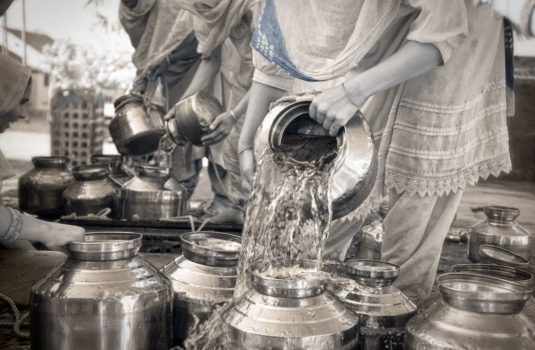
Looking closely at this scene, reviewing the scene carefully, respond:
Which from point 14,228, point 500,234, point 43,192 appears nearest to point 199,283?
point 14,228

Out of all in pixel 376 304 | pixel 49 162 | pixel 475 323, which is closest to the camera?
pixel 475 323

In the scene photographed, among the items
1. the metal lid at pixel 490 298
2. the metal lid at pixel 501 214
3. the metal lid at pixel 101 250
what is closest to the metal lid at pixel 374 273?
the metal lid at pixel 490 298

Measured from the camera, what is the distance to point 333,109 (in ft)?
6.86

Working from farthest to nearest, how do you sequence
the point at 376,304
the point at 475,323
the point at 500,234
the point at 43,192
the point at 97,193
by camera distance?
the point at 43,192 → the point at 97,193 → the point at 500,234 → the point at 376,304 → the point at 475,323

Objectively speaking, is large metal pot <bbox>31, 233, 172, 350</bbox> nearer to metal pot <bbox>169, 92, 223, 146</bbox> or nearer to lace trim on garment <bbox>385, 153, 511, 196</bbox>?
lace trim on garment <bbox>385, 153, 511, 196</bbox>

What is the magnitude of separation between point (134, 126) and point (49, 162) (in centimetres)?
80

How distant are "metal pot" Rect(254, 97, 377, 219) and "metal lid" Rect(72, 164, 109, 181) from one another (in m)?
2.59

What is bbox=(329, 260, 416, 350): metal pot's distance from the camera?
6.33 ft

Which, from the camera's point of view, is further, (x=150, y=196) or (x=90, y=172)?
(x=90, y=172)

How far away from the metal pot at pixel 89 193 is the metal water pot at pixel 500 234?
2.52 meters

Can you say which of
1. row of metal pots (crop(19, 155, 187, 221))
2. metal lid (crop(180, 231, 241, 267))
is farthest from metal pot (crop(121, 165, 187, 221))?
metal lid (crop(180, 231, 241, 267))

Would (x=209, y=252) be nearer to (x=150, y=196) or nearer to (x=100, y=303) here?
(x=100, y=303)

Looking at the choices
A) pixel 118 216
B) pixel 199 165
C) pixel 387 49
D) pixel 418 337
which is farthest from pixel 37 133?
pixel 418 337

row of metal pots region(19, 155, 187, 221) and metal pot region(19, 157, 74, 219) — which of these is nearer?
row of metal pots region(19, 155, 187, 221)
